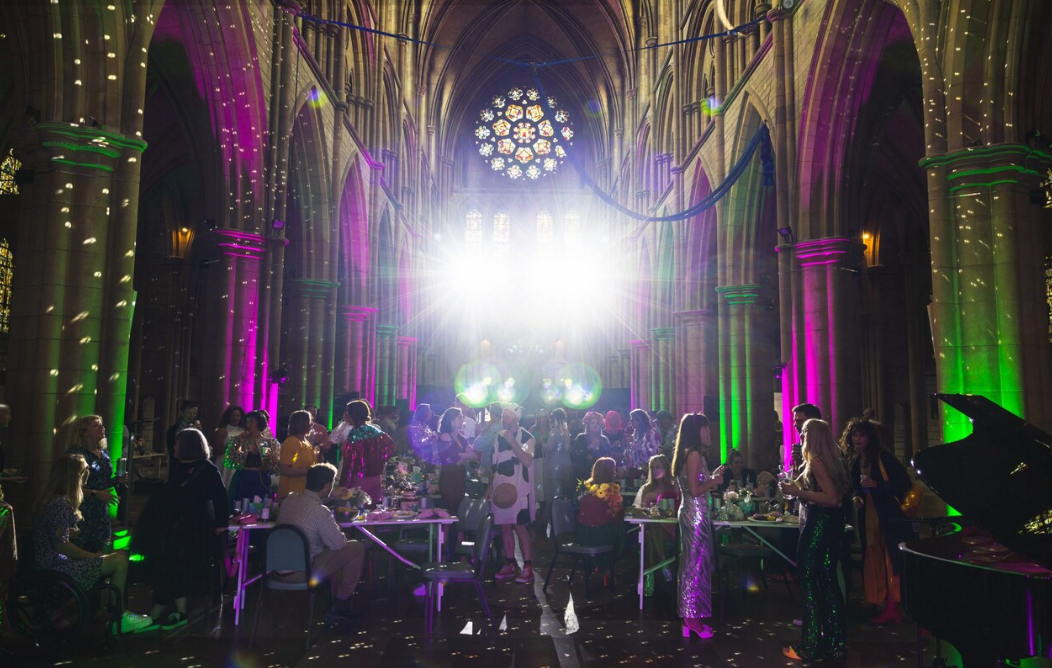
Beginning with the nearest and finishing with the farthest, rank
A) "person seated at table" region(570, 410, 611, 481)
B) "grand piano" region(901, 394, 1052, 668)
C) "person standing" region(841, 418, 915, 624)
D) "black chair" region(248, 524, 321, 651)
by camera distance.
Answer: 1. "grand piano" region(901, 394, 1052, 668)
2. "black chair" region(248, 524, 321, 651)
3. "person standing" region(841, 418, 915, 624)
4. "person seated at table" region(570, 410, 611, 481)

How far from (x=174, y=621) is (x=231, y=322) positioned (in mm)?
5684

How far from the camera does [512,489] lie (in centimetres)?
692

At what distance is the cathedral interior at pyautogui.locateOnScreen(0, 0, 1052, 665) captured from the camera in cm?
695

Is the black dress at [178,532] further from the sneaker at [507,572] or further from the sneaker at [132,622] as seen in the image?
the sneaker at [507,572]

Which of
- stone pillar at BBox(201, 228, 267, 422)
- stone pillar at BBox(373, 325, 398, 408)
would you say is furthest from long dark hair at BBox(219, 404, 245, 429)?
stone pillar at BBox(373, 325, 398, 408)

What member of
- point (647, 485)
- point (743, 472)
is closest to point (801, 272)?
point (743, 472)

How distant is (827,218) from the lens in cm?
1088

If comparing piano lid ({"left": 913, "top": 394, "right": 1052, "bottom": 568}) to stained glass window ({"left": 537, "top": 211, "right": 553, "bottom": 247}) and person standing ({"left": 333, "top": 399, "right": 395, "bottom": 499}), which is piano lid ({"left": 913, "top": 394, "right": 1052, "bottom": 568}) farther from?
stained glass window ({"left": 537, "top": 211, "right": 553, "bottom": 247})

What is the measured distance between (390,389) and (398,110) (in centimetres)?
897

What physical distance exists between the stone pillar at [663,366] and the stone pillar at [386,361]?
326 inches

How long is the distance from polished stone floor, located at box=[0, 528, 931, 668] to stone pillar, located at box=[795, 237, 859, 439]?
13.8ft

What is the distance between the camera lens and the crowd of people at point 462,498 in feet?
A: 16.4

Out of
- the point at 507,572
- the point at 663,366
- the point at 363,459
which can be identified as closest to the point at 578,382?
the point at 663,366

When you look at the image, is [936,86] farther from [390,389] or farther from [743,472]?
[390,389]
